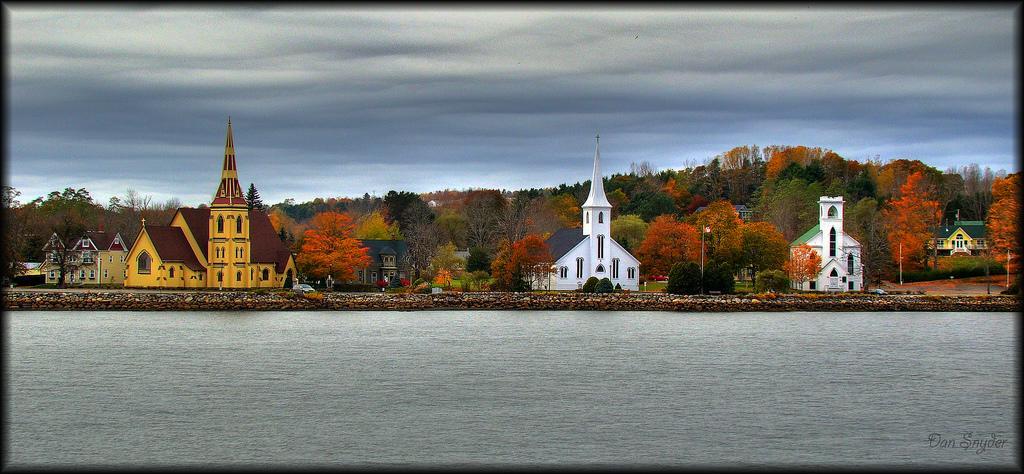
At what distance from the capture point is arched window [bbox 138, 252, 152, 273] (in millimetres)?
72106

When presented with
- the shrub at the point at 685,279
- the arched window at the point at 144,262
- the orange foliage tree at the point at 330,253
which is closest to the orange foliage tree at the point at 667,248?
the shrub at the point at 685,279

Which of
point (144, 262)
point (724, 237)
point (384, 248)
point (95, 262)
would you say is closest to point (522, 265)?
point (724, 237)

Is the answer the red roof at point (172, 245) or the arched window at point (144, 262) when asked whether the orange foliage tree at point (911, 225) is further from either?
the arched window at point (144, 262)

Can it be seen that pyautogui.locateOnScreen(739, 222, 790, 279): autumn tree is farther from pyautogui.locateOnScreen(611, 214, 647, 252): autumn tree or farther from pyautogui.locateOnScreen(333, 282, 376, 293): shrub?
pyautogui.locateOnScreen(333, 282, 376, 293): shrub

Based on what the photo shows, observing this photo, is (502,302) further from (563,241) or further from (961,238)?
(961,238)

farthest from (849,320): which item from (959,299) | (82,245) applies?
(82,245)

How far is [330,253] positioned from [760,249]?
99.9 feet

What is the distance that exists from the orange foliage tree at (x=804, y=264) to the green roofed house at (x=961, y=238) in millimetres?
25674

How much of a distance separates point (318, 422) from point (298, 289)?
4622 cm

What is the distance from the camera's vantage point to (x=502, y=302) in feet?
200

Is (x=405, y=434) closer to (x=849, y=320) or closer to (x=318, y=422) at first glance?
(x=318, y=422)

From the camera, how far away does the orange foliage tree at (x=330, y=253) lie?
2847 inches

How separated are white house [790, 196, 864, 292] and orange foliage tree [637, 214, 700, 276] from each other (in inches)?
330

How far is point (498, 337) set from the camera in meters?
41.9
